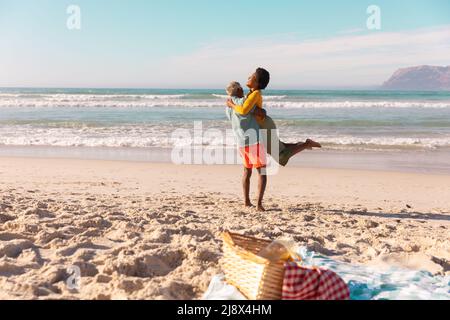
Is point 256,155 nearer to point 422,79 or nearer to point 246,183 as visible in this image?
point 246,183

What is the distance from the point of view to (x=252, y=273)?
10.9 feet

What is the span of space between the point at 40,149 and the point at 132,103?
61.6ft

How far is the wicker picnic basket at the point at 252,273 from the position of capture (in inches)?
126

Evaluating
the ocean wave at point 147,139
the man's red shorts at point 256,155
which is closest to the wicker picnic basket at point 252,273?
the man's red shorts at point 256,155

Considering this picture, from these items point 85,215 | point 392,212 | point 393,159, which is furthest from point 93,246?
point 393,159

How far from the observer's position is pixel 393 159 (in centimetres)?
1129

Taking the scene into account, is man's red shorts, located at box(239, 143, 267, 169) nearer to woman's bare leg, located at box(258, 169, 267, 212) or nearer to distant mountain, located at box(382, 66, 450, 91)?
woman's bare leg, located at box(258, 169, 267, 212)

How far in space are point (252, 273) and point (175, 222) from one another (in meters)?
2.45

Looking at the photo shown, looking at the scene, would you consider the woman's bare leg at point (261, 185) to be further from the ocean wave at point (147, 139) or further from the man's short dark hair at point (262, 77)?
the ocean wave at point (147, 139)

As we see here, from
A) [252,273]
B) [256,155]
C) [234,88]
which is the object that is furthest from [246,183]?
[252,273]

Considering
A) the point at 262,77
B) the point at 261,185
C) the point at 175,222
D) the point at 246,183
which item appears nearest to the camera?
the point at 175,222

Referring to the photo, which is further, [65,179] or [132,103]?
[132,103]
